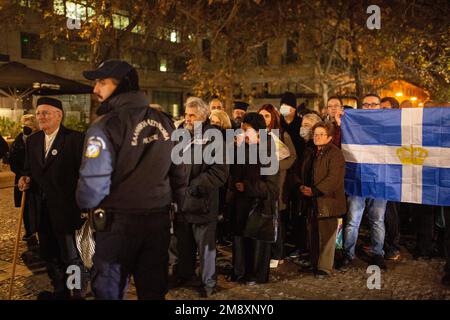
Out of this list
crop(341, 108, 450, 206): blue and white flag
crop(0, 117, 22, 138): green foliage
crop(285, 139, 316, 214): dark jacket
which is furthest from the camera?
crop(0, 117, 22, 138): green foliage

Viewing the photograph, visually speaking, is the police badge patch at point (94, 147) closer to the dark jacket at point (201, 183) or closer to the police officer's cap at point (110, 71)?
the police officer's cap at point (110, 71)

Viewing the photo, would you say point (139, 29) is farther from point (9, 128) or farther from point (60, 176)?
point (60, 176)

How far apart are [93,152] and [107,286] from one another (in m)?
0.96

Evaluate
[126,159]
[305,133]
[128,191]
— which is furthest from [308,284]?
[126,159]

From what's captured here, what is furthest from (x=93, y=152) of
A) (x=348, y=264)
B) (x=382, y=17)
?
(x=382, y=17)

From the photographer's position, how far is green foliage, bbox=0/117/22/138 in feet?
45.9

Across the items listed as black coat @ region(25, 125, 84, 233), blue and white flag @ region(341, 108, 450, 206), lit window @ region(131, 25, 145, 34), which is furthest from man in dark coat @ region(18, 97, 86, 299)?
lit window @ region(131, 25, 145, 34)

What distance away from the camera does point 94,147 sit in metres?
3.04

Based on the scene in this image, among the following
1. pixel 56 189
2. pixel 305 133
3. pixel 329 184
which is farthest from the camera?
pixel 305 133

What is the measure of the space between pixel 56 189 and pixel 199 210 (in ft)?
4.60

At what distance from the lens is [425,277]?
521cm

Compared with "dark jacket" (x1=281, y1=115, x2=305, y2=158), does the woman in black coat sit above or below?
below

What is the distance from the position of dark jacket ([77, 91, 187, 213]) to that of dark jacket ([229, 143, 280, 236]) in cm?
166

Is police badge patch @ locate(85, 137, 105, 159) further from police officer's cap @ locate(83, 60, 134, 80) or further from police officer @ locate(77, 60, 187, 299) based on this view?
police officer's cap @ locate(83, 60, 134, 80)
